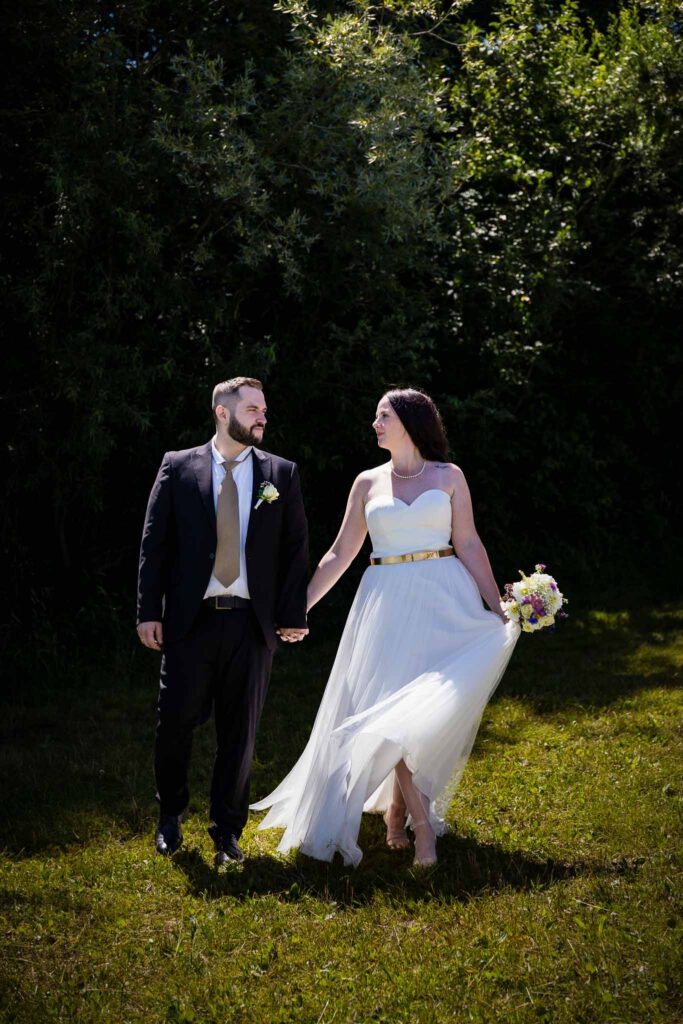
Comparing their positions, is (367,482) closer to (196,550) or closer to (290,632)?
(290,632)

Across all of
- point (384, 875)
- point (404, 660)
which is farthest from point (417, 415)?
point (384, 875)

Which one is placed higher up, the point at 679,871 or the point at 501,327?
the point at 501,327

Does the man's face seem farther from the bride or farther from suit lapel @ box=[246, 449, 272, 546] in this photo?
the bride

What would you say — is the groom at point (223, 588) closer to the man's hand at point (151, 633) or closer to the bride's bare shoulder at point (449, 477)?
the man's hand at point (151, 633)

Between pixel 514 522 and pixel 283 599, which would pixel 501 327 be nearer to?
pixel 514 522

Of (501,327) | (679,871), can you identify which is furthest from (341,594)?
(679,871)

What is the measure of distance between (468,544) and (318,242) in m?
4.94

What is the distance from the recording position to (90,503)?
8.94 meters

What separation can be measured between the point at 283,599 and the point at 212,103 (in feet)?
16.1

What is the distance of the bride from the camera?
474 centimetres

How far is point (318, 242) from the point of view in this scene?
370 inches

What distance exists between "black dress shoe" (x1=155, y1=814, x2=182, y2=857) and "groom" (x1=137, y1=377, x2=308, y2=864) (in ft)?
0.05

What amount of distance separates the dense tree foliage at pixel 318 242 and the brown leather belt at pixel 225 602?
142 inches

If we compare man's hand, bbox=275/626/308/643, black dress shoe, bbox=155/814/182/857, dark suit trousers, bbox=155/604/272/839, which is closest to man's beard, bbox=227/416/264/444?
dark suit trousers, bbox=155/604/272/839
